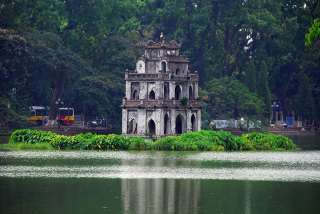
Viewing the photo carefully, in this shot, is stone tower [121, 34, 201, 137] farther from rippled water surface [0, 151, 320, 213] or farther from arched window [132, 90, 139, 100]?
rippled water surface [0, 151, 320, 213]

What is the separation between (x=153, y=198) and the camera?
3422 centimetres

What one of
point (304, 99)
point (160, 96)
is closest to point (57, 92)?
point (160, 96)

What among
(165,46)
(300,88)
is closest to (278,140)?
(165,46)

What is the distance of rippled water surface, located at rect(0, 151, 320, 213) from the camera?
3225cm

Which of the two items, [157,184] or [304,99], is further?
[304,99]

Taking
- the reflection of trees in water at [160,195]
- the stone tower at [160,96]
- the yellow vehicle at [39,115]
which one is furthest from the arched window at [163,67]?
the reflection of trees in water at [160,195]

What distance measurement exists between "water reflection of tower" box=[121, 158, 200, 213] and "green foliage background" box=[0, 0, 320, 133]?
59632 millimetres

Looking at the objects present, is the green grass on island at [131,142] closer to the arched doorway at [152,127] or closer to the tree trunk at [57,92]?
the arched doorway at [152,127]

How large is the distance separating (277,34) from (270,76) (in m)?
7.27

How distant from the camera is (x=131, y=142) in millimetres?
67938

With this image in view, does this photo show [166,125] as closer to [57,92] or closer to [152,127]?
[152,127]

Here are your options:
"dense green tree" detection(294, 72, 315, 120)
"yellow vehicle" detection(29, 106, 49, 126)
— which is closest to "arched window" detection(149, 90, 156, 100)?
"yellow vehicle" detection(29, 106, 49, 126)

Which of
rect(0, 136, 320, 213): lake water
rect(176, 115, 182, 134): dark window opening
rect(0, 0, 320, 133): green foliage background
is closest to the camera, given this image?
rect(0, 136, 320, 213): lake water

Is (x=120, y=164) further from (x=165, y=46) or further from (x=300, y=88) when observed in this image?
(x=300, y=88)
